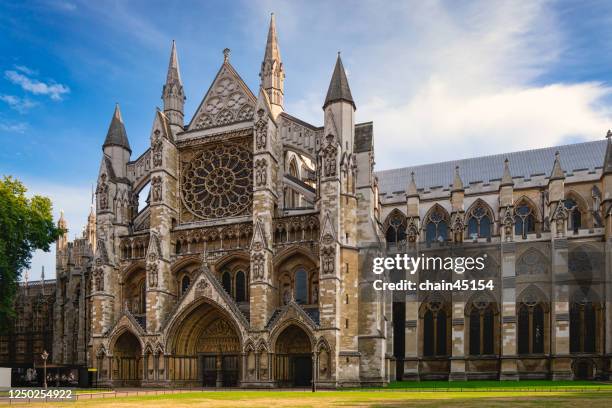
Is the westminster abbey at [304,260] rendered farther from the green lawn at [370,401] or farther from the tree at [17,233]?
the green lawn at [370,401]

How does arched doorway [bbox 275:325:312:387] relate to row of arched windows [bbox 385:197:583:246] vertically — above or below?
below

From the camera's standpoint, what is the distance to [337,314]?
35.0 m

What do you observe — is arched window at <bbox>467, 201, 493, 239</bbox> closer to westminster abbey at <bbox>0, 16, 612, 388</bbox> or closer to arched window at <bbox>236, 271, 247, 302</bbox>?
westminster abbey at <bbox>0, 16, 612, 388</bbox>

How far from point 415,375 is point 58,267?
32553 millimetres

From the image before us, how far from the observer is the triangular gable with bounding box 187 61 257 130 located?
42.4 metres

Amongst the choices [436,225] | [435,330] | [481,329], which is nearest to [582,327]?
[481,329]

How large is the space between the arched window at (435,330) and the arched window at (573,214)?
11140 millimetres

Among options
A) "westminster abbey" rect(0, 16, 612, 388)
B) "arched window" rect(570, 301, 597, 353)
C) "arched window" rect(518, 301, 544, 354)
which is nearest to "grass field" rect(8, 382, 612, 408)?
"westminster abbey" rect(0, 16, 612, 388)

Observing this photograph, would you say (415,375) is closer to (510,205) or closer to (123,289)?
(510,205)

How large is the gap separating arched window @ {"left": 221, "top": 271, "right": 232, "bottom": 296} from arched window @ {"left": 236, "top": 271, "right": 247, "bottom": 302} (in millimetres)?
436

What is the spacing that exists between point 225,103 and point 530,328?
25.5 metres

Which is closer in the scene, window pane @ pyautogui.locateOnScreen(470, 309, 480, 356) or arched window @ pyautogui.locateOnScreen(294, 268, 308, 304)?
arched window @ pyautogui.locateOnScreen(294, 268, 308, 304)

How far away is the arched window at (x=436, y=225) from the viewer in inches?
2002

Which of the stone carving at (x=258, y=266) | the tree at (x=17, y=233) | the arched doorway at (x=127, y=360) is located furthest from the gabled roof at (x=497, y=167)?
the tree at (x=17, y=233)
